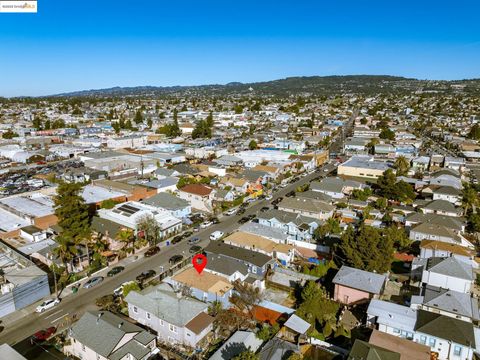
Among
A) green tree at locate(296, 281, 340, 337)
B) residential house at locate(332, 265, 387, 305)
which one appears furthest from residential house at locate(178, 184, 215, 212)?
green tree at locate(296, 281, 340, 337)

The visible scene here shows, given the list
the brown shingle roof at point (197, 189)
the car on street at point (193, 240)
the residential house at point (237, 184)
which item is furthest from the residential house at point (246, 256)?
the residential house at point (237, 184)

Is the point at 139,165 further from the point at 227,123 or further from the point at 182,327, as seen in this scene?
the point at 227,123

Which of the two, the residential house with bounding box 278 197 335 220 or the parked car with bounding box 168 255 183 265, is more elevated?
the residential house with bounding box 278 197 335 220

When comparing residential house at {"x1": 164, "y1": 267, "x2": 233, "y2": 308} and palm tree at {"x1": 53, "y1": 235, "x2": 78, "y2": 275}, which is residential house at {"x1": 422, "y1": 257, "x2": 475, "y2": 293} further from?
palm tree at {"x1": 53, "y1": 235, "x2": 78, "y2": 275}

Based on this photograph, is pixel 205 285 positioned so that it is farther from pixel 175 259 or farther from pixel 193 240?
pixel 193 240

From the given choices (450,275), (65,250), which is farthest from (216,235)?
(450,275)
